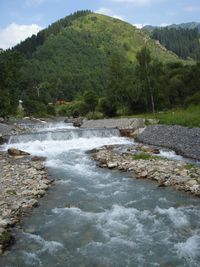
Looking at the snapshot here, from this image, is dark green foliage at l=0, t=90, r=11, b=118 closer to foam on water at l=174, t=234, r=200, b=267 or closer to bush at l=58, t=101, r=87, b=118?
bush at l=58, t=101, r=87, b=118

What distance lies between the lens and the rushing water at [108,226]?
40.1ft

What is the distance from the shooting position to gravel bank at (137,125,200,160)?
28386 mm

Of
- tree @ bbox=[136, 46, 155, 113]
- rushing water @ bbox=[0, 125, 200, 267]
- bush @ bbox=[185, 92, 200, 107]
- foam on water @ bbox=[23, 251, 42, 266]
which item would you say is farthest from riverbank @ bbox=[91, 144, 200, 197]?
tree @ bbox=[136, 46, 155, 113]

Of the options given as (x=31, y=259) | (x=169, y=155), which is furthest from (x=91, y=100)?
(x=31, y=259)

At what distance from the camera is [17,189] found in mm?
19734

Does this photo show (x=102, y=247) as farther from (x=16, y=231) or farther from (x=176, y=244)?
(x=16, y=231)

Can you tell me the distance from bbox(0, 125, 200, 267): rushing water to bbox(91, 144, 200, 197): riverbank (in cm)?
86

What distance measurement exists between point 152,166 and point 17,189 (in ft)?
30.8

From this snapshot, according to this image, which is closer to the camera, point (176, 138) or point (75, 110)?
point (176, 138)

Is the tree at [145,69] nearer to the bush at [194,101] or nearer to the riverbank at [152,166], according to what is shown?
the bush at [194,101]

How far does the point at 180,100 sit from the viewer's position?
62.8 m

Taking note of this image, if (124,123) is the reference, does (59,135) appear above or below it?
below

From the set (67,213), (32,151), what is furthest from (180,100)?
(67,213)

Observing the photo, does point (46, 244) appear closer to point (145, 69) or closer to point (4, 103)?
point (4, 103)
